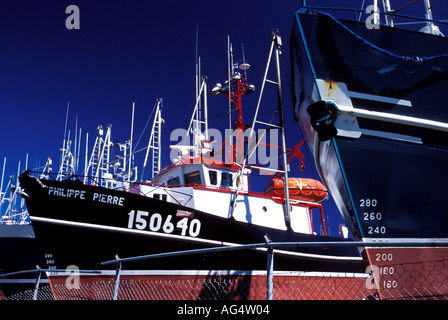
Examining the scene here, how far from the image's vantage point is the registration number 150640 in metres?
7.78

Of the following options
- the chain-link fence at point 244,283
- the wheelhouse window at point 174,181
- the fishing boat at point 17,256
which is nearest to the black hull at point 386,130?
the chain-link fence at point 244,283

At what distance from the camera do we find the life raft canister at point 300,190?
11.9 metres

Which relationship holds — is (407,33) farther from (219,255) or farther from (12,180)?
(12,180)

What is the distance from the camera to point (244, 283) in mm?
8305

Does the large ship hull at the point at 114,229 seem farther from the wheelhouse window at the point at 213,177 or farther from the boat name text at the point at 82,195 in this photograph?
the wheelhouse window at the point at 213,177

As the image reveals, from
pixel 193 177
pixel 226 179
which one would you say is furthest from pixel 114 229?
pixel 226 179

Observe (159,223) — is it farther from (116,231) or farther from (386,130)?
(386,130)

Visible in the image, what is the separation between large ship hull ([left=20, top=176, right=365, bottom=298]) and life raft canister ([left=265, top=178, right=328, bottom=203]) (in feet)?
13.5

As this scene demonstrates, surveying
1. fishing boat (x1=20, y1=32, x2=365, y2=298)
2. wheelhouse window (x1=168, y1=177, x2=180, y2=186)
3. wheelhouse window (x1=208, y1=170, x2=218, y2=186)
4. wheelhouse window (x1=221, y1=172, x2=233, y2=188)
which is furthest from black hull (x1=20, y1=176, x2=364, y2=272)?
wheelhouse window (x1=168, y1=177, x2=180, y2=186)

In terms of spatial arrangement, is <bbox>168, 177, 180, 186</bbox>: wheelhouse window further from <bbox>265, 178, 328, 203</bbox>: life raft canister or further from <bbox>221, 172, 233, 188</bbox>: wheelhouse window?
<bbox>265, 178, 328, 203</bbox>: life raft canister

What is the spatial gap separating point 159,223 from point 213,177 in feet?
12.8

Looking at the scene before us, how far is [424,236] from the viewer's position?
5.91 metres

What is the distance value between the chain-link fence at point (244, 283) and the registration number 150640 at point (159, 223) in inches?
39.7

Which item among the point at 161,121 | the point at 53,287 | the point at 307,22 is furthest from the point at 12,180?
the point at 307,22
